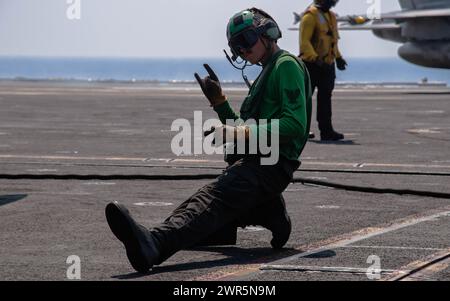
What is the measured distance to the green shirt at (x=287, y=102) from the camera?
7934 mm

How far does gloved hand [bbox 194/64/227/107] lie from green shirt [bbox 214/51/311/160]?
219 mm

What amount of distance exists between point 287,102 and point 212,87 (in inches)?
23.9

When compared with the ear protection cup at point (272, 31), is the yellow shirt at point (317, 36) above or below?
below

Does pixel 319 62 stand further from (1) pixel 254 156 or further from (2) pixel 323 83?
(1) pixel 254 156

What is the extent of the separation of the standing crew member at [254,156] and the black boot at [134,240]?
375mm

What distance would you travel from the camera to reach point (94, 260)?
297 inches

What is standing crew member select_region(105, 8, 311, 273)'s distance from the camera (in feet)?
25.6

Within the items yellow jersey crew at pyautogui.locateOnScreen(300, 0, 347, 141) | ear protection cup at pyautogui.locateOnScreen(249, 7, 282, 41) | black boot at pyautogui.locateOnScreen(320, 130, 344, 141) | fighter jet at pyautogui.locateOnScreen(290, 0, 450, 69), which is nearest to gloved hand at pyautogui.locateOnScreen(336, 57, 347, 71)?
yellow jersey crew at pyautogui.locateOnScreen(300, 0, 347, 141)

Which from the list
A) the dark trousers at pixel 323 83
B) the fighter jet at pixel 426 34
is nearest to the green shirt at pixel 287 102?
the dark trousers at pixel 323 83

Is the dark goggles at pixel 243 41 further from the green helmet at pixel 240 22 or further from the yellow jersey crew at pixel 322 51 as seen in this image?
the yellow jersey crew at pixel 322 51

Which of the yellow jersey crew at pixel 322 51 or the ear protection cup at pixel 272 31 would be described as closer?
the ear protection cup at pixel 272 31

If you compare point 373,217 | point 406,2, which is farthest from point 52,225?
point 406,2

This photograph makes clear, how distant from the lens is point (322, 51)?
733 inches

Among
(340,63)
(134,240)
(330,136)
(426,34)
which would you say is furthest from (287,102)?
(426,34)
